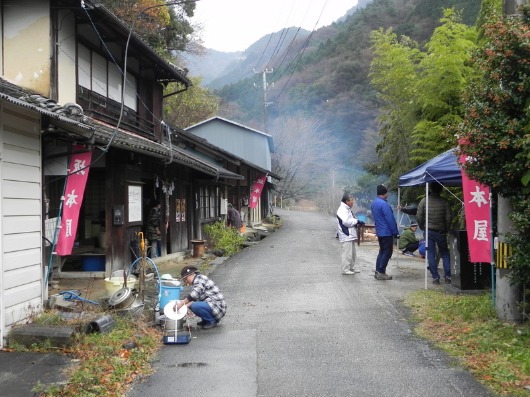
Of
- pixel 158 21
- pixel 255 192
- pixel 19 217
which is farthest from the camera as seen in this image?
pixel 255 192

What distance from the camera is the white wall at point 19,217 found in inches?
258

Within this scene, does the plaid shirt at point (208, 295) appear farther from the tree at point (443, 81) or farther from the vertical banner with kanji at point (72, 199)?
the tree at point (443, 81)

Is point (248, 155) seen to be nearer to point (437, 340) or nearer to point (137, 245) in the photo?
point (137, 245)

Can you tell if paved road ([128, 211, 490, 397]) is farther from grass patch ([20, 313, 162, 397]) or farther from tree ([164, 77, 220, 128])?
tree ([164, 77, 220, 128])

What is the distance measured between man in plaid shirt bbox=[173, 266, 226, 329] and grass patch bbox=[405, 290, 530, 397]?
285 cm

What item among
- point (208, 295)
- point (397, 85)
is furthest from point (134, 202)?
point (397, 85)

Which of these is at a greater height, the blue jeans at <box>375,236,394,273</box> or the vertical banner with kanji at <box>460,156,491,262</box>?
the vertical banner with kanji at <box>460,156,491,262</box>

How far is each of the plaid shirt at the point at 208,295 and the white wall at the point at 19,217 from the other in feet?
7.43

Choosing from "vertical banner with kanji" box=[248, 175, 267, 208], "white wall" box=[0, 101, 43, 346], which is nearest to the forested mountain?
"vertical banner with kanji" box=[248, 175, 267, 208]

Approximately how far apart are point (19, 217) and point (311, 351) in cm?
428

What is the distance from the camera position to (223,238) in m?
18.7

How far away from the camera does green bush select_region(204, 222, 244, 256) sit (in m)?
18.2

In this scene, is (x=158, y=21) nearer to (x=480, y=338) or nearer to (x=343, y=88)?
(x=480, y=338)

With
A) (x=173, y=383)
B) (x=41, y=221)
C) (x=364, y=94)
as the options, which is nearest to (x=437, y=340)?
(x=173, y=383)
